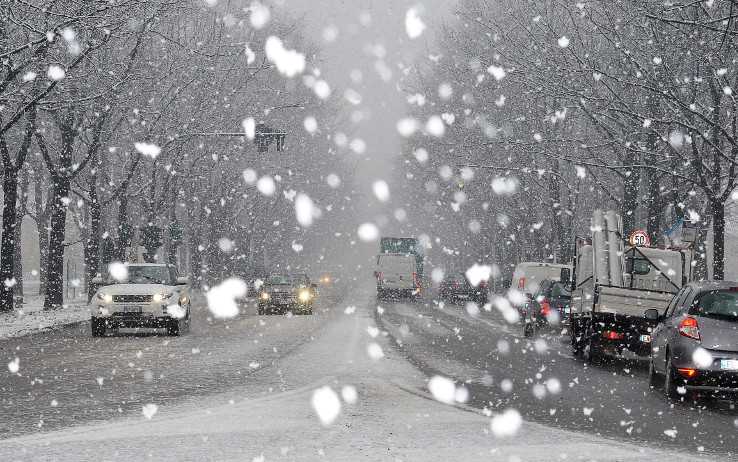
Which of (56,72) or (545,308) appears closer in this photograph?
(56,72)

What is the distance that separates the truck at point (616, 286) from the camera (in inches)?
647

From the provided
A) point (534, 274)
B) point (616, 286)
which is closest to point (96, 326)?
point (616, 286)

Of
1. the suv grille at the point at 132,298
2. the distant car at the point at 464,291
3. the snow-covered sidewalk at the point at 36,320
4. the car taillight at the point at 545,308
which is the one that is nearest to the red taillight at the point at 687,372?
the car taillight at the point at 545,308

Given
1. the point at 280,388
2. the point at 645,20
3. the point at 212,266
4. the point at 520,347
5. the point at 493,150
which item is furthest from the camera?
the point at 212,266

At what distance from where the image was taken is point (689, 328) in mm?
11805

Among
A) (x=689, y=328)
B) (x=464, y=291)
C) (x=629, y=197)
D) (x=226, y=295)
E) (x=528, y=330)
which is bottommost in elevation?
(x=226, y=295)

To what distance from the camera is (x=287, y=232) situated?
74438 mm

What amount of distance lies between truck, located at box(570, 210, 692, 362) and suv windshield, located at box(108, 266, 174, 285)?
955 centimetres

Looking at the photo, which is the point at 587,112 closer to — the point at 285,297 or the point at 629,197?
the point at 629,197

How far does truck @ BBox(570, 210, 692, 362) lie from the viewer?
1644cm

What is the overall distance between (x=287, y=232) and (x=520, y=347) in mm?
55194

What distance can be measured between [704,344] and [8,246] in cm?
2227

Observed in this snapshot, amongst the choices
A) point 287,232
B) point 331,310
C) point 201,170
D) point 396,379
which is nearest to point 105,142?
point 331,310

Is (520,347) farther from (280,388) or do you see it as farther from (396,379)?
(280,388)
